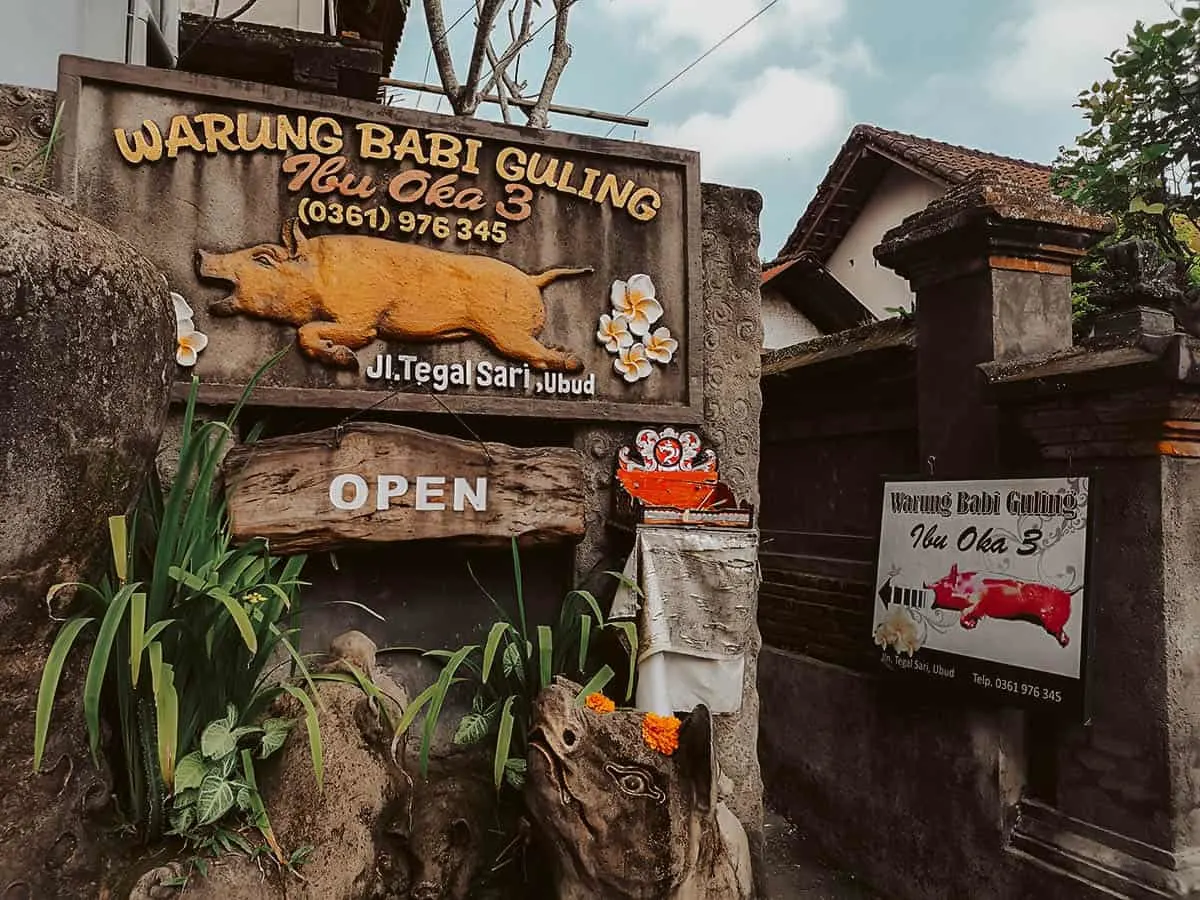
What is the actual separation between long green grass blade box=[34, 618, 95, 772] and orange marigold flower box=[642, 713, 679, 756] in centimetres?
159

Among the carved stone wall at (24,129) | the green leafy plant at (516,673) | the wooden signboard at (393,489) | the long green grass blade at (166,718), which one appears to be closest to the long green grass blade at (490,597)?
the green leafy plant at (516,673)

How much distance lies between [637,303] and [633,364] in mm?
260

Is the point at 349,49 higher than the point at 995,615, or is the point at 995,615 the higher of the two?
the point at 349,49

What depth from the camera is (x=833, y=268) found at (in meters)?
14.1

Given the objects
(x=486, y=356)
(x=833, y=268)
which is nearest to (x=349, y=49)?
(x=486, y=356)

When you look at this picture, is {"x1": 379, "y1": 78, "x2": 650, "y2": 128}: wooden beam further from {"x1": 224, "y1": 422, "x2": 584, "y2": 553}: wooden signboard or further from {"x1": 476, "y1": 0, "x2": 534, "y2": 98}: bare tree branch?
{"x1": 224, "y1": 422, "x2": 584, "y2": 553}: wooden signboard

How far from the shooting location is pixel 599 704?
287cm

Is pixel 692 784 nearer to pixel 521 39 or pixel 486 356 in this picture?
pixel 486 356

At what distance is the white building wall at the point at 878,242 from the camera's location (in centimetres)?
1233

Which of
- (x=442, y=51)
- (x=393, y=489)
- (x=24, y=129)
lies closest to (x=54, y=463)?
(x=393, y=489)

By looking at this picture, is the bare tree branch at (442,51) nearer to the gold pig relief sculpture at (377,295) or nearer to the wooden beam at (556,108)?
the wooden beam at (556,108)

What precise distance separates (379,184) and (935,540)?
330 cm

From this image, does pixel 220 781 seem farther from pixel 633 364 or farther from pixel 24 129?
pixel 24 129

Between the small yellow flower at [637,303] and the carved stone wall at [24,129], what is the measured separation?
6.87ft
